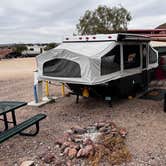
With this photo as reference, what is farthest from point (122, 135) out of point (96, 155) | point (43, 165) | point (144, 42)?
point (144, 42)

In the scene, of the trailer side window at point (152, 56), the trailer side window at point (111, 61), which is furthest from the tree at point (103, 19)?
the trailer side window at point (111, 61)

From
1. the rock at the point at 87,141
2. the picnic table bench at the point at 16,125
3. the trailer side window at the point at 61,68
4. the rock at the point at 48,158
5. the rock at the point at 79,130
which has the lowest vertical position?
the rock at the point at 48,158

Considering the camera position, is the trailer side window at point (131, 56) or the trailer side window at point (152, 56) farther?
the trailer side window at point (152, 56)

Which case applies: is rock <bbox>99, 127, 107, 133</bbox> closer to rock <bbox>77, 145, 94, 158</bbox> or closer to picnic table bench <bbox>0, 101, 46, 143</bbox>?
rock <bbox>77, 145, 94, 158</bbox>

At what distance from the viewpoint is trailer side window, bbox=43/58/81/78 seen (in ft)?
20.2

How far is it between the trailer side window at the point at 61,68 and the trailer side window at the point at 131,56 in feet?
6.00

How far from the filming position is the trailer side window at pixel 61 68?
615 centimetres

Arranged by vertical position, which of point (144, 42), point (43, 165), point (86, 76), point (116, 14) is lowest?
point (43, 165)

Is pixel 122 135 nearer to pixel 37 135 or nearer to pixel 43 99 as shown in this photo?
pixel 37 135

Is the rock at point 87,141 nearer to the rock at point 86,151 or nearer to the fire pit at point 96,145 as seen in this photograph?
the fire pit at point 96,145

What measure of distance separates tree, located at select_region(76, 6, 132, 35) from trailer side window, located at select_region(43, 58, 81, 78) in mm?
25613

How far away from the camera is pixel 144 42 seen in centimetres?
839

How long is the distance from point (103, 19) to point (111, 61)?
2688 centimetres

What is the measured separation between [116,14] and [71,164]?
3081 cm
